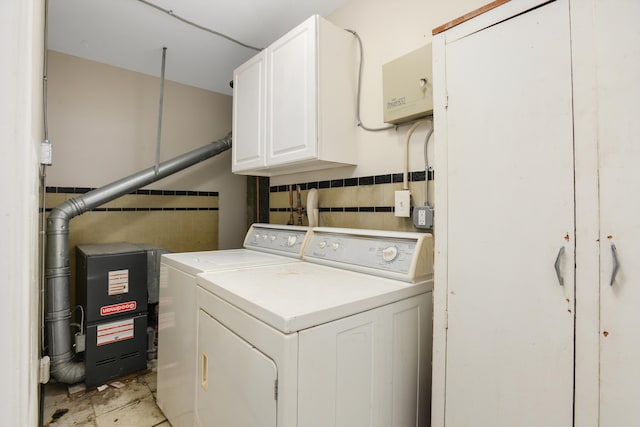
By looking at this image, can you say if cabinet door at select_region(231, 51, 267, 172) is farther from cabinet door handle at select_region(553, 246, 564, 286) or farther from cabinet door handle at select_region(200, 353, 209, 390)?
→ cabinet door handle at select_region(553, 246, 564, 286)

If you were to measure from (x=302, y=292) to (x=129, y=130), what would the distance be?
273 cm

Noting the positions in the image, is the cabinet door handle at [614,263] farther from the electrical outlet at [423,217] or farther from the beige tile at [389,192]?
the beige tile at [389,192]

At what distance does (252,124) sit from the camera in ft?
7.36

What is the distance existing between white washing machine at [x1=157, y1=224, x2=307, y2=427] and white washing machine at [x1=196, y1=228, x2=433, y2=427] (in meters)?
0.13

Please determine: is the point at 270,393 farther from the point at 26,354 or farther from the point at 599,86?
the point at 599,86

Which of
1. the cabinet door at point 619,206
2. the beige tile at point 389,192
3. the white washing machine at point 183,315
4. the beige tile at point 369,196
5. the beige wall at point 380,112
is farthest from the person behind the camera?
the beige tile at point 369,196

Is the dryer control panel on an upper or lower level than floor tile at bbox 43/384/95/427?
upper

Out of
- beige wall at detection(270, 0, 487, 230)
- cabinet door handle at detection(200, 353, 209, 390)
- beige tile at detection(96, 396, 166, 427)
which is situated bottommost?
beige tile at detection(96, 396, 166, 427)

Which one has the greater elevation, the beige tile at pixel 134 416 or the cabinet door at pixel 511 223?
the cabinet door at pixel 511 223

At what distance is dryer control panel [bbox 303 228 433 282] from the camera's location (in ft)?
4.33

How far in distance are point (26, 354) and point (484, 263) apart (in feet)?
3.98

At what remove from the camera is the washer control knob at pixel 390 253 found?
138 cm

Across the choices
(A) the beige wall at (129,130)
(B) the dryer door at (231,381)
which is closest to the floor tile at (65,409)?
(B) the dryer door at (231,381)

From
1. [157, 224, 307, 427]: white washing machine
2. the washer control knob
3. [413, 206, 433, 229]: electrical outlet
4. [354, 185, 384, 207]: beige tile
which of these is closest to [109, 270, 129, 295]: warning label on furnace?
[157, 224, 307, 427]: white washing machine
